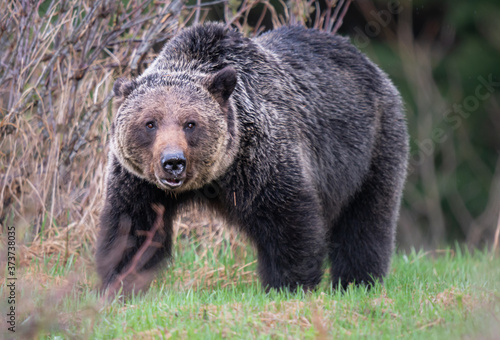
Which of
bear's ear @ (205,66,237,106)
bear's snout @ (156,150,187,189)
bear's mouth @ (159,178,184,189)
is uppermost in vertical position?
bear's ear @ (205,66,237,106)

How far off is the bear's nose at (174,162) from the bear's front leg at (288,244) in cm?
82

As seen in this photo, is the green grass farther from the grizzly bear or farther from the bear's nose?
the bear's nose

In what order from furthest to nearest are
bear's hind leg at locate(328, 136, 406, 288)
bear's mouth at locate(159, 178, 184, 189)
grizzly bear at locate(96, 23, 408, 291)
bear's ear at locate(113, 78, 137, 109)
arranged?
bear's hind leg at locate(328, 136, 406, 288), bear's ear at locate(113, 78, 137, 109), grizzly bear at locate(96, 23, 408, 291), bear's mouth at locate(159, 178, 184, 189)

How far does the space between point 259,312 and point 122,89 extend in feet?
6.98

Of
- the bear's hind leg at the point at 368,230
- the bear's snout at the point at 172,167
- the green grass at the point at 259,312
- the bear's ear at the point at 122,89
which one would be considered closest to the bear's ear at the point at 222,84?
the bear's ear at the point at 122,89

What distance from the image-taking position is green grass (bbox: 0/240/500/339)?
4.08 meters

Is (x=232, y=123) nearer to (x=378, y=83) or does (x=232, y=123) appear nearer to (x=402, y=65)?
(x=378, y=83)

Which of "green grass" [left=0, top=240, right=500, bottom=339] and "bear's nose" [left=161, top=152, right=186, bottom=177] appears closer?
"green grass" [left=0, top=240, right=500, bottom=339]

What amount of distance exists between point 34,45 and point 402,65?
8.69m

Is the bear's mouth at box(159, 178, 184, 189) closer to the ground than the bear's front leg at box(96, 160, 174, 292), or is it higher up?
higher up

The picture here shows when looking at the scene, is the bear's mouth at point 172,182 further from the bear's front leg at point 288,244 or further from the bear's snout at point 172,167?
the bear's front leg at point 288,244

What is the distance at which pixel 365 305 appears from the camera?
15.8ft

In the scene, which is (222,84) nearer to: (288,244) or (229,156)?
(229,156)

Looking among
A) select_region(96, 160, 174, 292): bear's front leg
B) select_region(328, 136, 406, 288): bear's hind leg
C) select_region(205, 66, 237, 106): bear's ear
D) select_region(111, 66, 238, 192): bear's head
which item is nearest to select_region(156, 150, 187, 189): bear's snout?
select_region(111, 66, 238, 192): bear's head
